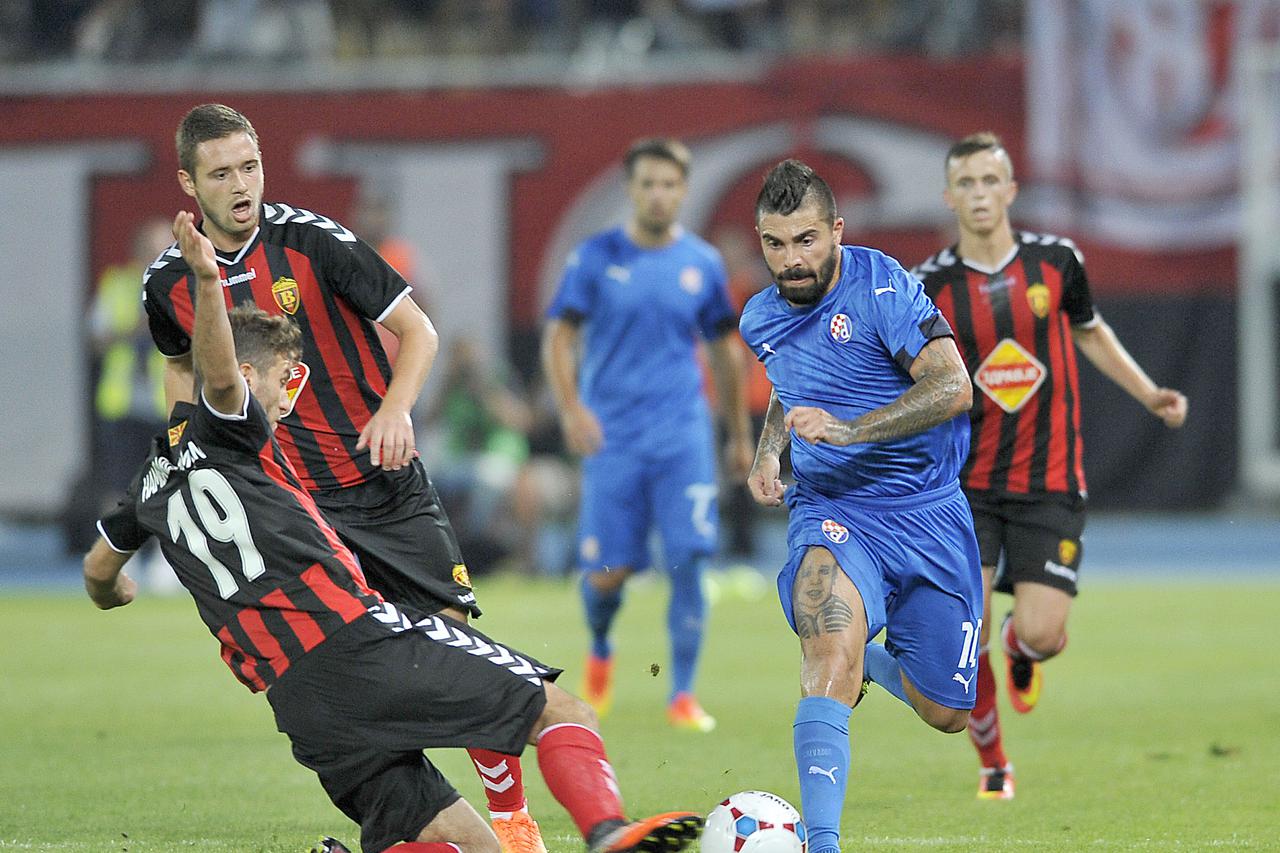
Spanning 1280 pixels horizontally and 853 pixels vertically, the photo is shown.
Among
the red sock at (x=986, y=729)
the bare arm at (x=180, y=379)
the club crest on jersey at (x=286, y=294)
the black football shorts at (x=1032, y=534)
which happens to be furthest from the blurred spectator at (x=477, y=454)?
the club crest on jersey at (x=286, y=294)

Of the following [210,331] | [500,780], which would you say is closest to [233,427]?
[210,331]

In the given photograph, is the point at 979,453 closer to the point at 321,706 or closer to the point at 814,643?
the point at 814,643

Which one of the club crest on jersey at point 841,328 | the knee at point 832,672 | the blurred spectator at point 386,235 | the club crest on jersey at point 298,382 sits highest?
the blurred spectator at point 386,235

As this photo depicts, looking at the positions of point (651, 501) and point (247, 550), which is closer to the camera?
point (247, 550)

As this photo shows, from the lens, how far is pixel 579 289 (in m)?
9.03

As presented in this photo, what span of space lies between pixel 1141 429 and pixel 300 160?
328 inches

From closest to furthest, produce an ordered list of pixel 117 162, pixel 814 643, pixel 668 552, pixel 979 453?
pixel 814 643, pixel 979 453, pixel 668 552, pixel 117 162

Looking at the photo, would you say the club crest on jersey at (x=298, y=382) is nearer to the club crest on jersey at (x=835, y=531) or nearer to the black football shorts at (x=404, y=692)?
the black football shorts at (x=404, y=692)

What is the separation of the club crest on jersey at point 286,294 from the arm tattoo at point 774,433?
4.79 feet

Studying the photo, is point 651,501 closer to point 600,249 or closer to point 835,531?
point 600,249

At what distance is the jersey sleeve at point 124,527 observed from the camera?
187 inches

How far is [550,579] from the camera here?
15461 mm

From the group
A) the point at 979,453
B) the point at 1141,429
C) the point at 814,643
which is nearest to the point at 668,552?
the point at 979,453

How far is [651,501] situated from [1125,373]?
2662mm
